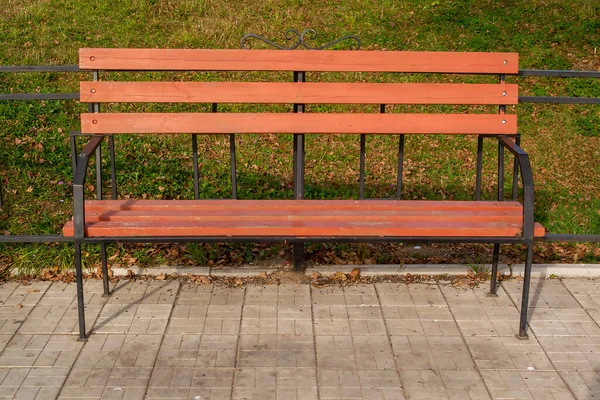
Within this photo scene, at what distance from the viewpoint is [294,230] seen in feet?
13.6

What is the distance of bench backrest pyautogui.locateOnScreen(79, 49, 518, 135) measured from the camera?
185 inches

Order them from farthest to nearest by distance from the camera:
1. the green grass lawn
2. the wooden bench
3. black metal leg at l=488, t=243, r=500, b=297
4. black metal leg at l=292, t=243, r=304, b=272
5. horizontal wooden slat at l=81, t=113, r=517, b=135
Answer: the green grass lawn → black metal leg at l=292, t=243, r=304, b=272 → black metal leg at l=488, t=243, r=500, b=297 → horizontal wooden slat at l=81, t=113, r=517, b=135 → the wooden bench

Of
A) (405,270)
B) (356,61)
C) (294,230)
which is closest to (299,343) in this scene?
(294,230)

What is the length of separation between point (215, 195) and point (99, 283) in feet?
5.18

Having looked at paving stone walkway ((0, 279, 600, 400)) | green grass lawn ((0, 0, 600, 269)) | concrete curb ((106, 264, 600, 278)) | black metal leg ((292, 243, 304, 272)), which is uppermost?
green grass lawn ((0, 0, 600, 269))

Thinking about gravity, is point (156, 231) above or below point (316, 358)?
above

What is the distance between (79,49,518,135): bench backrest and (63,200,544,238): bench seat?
46 centimetres

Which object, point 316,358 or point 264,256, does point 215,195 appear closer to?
point 264,256

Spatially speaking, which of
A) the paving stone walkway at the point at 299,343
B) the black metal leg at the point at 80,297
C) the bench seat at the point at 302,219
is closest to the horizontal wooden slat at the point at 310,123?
the bench seat at the point at 302,219

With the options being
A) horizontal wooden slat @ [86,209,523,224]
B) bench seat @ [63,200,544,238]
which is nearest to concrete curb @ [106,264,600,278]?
bench seat @ [63,200,544,238]

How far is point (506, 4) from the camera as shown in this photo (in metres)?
10.4

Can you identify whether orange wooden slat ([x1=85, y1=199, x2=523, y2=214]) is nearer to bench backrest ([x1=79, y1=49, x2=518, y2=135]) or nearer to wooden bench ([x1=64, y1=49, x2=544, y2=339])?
wooden bench ([x1=64, y1=49, x2=544, y2=339])

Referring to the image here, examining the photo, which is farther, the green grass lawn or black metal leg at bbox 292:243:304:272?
the green grass lawn

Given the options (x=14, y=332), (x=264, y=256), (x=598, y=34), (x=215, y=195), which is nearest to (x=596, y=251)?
(x=264, y=256)
